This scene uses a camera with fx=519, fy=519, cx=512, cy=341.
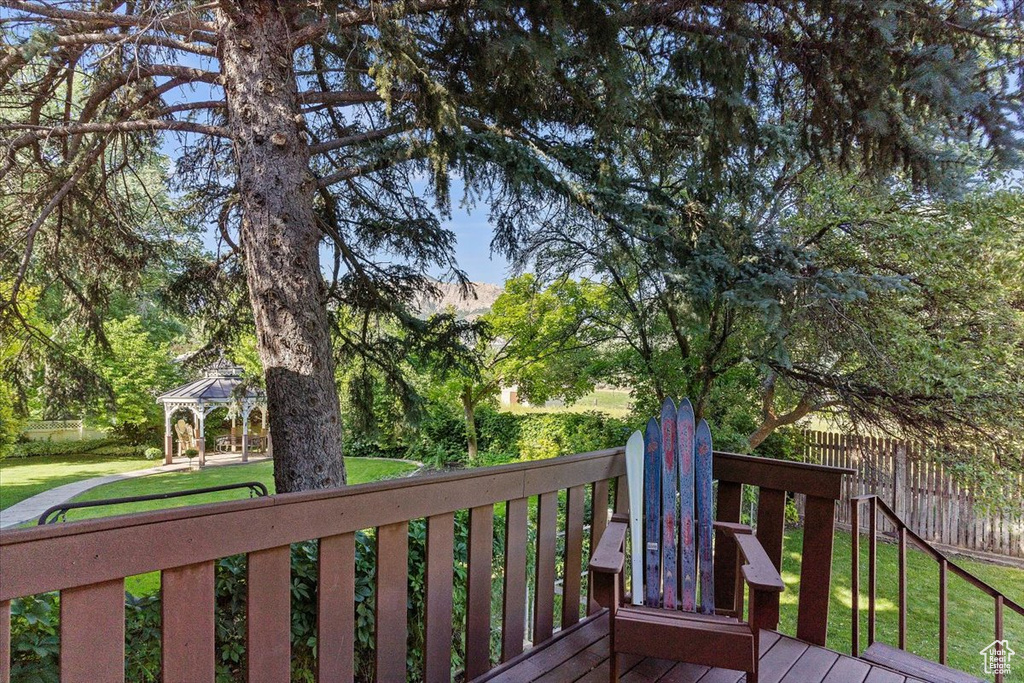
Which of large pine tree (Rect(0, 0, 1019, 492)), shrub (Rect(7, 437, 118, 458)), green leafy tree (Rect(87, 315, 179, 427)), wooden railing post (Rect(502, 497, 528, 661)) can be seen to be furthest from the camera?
shrub (Rect(7, 437, 118, 458))

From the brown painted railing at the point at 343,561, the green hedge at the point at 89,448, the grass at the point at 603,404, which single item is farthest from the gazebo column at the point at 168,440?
the brown painted railing at the point at 343,561

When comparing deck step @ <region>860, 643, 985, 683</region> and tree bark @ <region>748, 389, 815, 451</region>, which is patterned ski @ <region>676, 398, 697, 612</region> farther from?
tree bark @ <region>748, 389, 815, 451</region>

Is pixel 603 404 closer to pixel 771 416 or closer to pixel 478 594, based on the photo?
pixel 771 416

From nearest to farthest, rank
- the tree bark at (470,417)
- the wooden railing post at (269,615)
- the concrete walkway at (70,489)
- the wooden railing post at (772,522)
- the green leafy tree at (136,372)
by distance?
the wooden railing post at (269,615) < the wooden railing post at (772,522) < the concrete walkway at (70,489) < the tree bark at (470,417) < the green leafy tree at (136,372)

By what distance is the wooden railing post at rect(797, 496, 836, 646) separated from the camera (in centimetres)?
217

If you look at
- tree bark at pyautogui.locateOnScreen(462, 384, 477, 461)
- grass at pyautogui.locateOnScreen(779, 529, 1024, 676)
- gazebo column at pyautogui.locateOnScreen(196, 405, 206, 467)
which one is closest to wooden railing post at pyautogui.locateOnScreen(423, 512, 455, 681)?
grass at pyautogui.locateOnScreen(779, 529, 1024, 676)

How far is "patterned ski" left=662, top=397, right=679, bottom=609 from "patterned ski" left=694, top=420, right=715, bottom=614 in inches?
3.7

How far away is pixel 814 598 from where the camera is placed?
2.20 m

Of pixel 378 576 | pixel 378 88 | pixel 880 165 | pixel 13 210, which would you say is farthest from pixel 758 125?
pixel 13 210

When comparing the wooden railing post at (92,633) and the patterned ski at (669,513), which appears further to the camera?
the patterned ski at (669,513)

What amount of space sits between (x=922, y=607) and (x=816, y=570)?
17.2ft

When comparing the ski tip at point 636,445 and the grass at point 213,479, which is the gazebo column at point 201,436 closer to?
the grass at point 213,479

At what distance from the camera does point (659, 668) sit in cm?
196

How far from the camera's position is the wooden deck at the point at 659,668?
6.10ft
